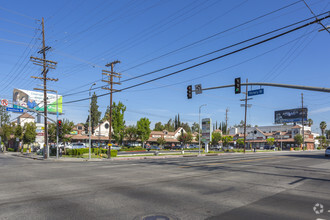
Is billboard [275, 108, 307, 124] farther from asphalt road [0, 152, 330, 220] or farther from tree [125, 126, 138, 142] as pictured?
asphalt road [0, 152, 330, 220]

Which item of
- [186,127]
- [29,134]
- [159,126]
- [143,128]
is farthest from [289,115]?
[29,134]

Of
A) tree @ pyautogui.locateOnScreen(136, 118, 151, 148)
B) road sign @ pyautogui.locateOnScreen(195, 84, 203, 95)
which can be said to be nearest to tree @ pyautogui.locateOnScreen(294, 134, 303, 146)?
tree @ pyautogui.locateOnScreen(136, 118, 151, 148)

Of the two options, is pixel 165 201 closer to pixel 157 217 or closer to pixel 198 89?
pixel 157 217

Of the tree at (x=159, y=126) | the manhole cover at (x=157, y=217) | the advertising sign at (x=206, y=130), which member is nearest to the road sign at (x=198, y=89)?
the manhole cover at (x=157, y=217)

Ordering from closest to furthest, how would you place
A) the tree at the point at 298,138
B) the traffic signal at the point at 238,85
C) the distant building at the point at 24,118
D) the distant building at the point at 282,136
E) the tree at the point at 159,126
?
the traffic signal at the point at 238,85 < the distant building at the point at 24,118 < the tree at the point at 298,138 < the distant building at the point at 282,136 < the tree at the point at 159,126

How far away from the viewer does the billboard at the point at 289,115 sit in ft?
310

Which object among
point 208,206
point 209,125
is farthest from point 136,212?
point 209,125

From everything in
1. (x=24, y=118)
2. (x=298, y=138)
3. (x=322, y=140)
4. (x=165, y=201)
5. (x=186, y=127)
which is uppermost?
(x=24, y=118)

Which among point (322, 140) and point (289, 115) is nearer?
point (289, 115)

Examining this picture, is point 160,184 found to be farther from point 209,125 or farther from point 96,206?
point 209,125

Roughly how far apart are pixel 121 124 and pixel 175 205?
50.7 m

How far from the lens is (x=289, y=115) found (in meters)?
98.1

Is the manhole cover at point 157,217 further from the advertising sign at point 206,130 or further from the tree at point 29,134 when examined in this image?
the tree at point 29,134

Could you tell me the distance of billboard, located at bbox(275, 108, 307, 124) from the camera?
94444 mm
